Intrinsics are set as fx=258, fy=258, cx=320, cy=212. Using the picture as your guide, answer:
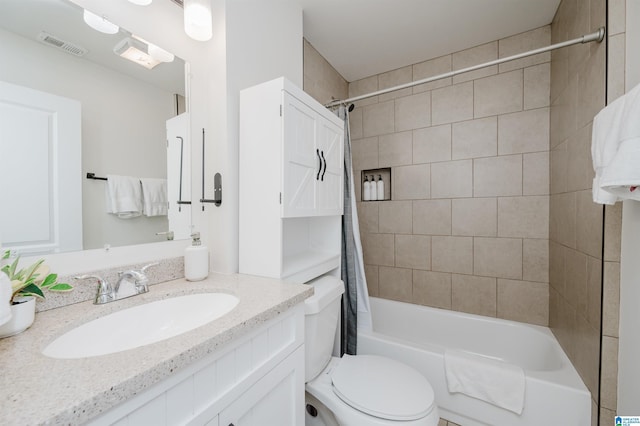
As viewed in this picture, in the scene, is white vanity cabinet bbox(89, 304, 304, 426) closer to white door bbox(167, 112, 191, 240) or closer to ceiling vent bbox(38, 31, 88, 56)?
white door bbox(167, 112, 191, 240)

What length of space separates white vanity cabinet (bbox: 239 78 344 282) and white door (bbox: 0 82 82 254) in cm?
60

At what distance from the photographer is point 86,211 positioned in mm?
939

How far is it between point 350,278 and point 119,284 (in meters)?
1.29

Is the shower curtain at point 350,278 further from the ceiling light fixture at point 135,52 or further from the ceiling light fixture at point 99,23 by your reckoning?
the ceiling light fixture at point 99,23

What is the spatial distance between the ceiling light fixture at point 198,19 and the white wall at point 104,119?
31 centimetres

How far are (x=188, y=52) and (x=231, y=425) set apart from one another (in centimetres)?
154

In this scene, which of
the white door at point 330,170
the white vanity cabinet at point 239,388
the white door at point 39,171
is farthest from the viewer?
the white door at point 330,170

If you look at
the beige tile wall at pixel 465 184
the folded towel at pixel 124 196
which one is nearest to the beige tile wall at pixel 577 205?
the beige tile wall at pixel 465 184

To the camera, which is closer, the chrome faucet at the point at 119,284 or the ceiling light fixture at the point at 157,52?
the chrome faucet at the point at 119,284

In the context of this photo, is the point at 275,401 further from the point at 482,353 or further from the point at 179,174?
the point at 482,353

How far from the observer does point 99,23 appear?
0.99m

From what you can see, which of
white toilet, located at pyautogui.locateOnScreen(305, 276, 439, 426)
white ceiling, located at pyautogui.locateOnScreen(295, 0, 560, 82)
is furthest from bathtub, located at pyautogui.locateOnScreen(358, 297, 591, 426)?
white ceiling, located at pyautogui.locateOnScreen(295, 0, 560, 82)

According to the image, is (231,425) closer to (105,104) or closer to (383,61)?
(105,104)

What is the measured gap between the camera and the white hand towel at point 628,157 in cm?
79
